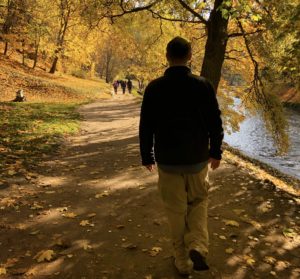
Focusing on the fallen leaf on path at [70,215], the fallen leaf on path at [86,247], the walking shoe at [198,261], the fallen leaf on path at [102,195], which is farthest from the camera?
the fallen leaf on path at [102,195]

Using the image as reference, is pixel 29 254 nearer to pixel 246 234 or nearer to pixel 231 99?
pixel 246 234

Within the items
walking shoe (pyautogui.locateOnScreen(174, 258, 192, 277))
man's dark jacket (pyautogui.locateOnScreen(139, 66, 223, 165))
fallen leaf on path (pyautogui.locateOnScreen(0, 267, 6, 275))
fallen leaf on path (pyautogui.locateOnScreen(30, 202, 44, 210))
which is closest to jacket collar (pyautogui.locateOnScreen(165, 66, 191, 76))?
man's dark jacket (pyautogui.locateOnScreen(139, 66, 223, 165))

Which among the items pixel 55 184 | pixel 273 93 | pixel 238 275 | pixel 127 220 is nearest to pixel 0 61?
pixel 273 93

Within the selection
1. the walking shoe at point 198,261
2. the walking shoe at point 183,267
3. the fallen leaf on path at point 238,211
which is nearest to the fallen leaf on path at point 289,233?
the fallen leaf on path at point 238,211

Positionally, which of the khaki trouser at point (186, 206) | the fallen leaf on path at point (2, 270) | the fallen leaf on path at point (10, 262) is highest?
the khaki trouser at point (186, 206)

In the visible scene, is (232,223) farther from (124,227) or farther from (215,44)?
(215,44)

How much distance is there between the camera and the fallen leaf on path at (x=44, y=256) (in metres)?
4.45

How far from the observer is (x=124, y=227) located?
554 cm

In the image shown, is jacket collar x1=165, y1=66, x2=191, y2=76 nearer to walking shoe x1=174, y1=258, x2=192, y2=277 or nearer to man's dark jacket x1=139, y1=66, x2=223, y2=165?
man's dark jacket x1=139, y1=66, x2=223, y2=165

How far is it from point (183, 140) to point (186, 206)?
697 millimetres

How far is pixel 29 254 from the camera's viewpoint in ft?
15.1

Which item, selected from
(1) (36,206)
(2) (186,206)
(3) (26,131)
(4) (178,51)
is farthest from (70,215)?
(3) (26,131)

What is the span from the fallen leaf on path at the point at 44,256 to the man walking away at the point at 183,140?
5.00 feet

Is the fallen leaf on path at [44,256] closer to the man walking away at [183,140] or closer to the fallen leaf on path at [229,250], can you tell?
the man walking away at [183,140]
